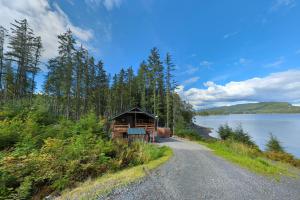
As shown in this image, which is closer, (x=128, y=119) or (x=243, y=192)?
(x=243, y=192)

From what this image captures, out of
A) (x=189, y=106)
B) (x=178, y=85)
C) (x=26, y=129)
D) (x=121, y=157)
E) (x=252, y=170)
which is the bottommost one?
(x=252, y=170)

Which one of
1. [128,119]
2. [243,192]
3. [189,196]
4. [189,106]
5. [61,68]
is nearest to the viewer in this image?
[189,196]

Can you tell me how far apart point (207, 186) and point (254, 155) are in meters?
8.37

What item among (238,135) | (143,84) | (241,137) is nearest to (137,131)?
(238,135)

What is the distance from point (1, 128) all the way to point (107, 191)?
6.18 m

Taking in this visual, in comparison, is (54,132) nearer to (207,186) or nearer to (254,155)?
(207,186)

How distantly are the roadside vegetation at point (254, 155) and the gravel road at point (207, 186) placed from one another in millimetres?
1172

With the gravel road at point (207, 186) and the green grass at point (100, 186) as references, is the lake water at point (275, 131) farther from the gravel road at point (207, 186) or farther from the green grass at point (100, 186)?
the green grass at point (100, 186)

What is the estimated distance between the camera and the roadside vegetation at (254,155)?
779 cm

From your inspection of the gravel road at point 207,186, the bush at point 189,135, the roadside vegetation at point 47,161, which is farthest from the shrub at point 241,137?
the roadside vegetation at point 47,161

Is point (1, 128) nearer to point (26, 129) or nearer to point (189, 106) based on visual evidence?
point (26, 129)

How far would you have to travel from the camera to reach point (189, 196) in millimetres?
4672

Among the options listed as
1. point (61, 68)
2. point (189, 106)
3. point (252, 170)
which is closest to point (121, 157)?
point (252, 170)

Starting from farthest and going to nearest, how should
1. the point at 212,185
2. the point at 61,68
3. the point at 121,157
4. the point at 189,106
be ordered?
the point at 189,106, the point at 61,68, the point at 121,157, the point at 212,185
